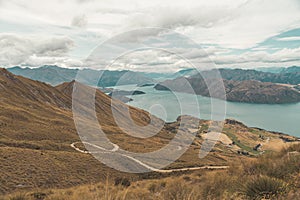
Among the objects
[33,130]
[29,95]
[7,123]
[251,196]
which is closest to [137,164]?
[33,130]

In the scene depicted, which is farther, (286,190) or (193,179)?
(193,179)

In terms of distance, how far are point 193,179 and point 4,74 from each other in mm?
143155

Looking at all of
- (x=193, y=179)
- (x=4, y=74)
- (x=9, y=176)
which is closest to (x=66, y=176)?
(x=9, y=176)

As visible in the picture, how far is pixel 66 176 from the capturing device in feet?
111

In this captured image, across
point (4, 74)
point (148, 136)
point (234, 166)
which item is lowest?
point (148, 136)

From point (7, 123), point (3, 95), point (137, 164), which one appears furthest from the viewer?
point (3, 95)

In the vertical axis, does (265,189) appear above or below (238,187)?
above

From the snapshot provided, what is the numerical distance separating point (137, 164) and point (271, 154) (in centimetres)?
4124

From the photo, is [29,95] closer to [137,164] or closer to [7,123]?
[7,123]

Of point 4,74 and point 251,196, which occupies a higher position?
point 4,74

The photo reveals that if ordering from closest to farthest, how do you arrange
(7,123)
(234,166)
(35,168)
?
(234,166) < (35,168) < (7,123)

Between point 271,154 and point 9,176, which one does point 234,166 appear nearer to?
point 271,154

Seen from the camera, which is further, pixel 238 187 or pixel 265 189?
pixel 238 187

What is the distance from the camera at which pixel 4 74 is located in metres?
132
